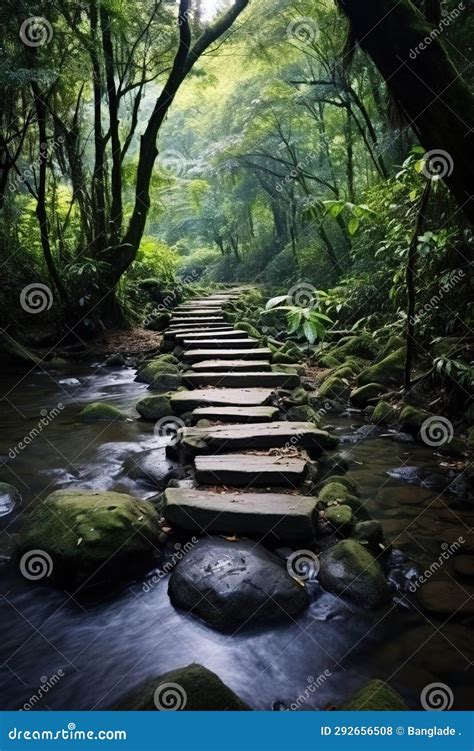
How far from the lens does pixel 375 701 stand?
193cm

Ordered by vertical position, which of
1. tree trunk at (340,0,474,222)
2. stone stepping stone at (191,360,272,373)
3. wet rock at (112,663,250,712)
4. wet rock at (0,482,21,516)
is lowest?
wet rock at (112,663,250,712)

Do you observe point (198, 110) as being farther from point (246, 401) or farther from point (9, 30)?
point (246, 401)

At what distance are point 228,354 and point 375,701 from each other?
A: 5.13 metres

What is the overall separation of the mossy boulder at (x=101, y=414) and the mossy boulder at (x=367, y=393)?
2.88 metres

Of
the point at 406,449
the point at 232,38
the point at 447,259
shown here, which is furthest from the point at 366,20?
the point at 232,38

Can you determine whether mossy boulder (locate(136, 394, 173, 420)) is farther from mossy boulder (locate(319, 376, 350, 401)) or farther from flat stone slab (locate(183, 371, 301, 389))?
mossy boulder (locate(319, 376, 350, 401))

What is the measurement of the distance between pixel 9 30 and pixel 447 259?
7.57m

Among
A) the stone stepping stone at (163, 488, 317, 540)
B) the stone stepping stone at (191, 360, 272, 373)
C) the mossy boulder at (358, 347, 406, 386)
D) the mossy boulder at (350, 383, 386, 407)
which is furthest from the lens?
the mossy boulder at (358, 347, 406, 386)

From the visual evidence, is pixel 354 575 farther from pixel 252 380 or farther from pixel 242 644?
pixel 252 380

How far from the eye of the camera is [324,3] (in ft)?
33.7

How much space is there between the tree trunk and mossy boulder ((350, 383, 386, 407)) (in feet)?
10.2

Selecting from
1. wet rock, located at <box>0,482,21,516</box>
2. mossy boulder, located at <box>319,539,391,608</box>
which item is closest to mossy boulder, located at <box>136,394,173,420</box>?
wet rock, located at <box>0,482,21,516</box>

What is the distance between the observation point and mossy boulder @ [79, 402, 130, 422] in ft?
19.5

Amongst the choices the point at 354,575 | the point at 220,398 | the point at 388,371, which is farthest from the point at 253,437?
the point at 388,371
